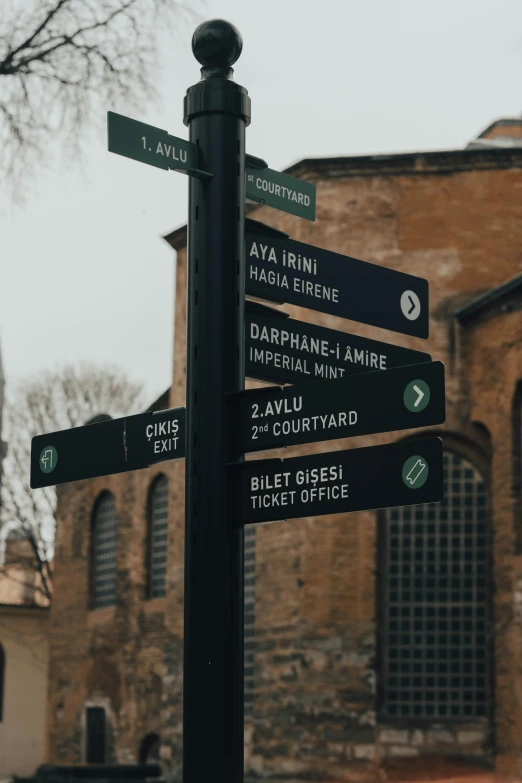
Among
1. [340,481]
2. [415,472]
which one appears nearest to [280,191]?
[340,481]

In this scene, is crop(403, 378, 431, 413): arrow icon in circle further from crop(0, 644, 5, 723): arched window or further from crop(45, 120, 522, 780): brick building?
crop(0, 644, 5, 723): arched window

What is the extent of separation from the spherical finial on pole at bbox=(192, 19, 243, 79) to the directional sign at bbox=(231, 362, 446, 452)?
139 centimetres

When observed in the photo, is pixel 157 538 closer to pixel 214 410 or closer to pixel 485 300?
pixel 485 300

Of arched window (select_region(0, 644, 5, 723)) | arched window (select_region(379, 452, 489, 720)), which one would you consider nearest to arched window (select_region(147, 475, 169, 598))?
arched window (select_region(379, 452, 489, 720))

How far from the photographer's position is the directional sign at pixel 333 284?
5.64m

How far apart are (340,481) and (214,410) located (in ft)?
1.96

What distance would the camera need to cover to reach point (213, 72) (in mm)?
5426

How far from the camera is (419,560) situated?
19547 mm

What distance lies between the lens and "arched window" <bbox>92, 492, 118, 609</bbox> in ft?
92.1

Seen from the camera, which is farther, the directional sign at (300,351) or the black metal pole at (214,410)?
the directional sign at (300,351)

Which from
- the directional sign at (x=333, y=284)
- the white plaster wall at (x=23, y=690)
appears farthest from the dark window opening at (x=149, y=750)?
the directional sign at (x=333, y=284)

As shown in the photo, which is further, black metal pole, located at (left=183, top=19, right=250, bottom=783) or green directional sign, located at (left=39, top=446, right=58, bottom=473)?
green directional sign, located at (left=39, top=446, right=58, bottom=473)

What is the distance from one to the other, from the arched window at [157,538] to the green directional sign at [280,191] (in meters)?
20.3

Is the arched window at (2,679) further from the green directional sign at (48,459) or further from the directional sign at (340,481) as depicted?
the directional sign at (340,481)
